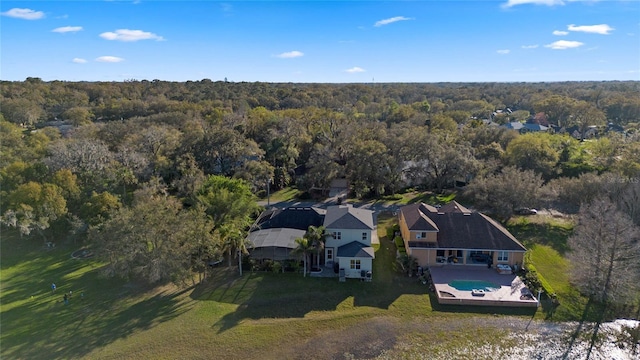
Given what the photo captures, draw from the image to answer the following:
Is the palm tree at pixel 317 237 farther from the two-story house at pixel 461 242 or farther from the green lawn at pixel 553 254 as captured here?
the green lawn at pixel 553 254

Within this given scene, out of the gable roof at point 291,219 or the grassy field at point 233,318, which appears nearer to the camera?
the grassy field at point 233,318

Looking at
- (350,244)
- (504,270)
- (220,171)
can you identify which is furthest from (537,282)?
(220,171)

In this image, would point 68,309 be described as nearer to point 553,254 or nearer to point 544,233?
point 553,254

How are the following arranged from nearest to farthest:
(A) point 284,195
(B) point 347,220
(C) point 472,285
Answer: (C) point 472,285, (B) point 347,220, (A) point 284,195

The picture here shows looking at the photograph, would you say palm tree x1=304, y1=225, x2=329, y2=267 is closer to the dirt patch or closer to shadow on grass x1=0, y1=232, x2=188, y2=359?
the dirt patch

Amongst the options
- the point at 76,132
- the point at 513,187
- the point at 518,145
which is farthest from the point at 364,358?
the point at 76,132

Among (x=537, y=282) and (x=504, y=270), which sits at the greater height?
(x=504, y=270)

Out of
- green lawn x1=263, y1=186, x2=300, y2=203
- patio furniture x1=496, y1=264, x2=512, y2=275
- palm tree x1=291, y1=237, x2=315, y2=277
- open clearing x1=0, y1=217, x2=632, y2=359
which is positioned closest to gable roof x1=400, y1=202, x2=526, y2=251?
patio furniture x1=496, y1=264, x2=512, y2=275

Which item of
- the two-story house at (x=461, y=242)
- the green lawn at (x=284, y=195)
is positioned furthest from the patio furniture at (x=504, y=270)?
the green lawn at (x=284, y=195)
